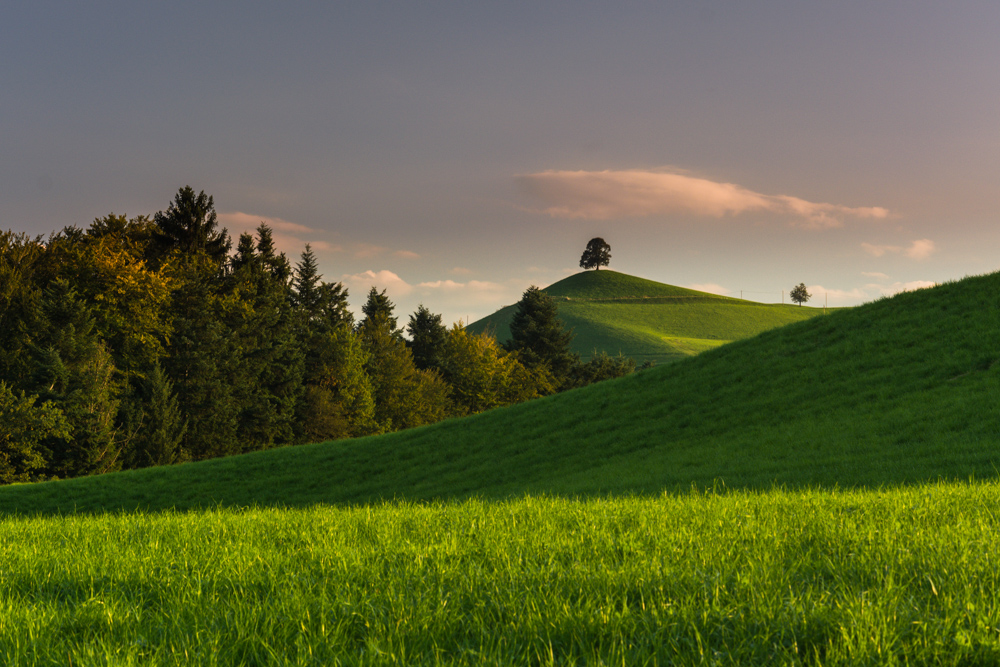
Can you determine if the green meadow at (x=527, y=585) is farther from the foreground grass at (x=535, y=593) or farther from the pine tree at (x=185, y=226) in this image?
the pine tree at (x=185, y=226)

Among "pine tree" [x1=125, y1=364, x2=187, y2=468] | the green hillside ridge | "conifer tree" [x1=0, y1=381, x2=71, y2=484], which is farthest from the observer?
"pine tree" [x1=125, y1=364, x2=187, y2=468]

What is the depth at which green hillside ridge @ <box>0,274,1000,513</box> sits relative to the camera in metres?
17.2

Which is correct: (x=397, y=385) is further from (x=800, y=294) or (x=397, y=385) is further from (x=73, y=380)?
(x=800, y=294)

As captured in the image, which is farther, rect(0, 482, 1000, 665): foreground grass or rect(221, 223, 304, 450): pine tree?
rect(221, 223, 304, 450): pine tree

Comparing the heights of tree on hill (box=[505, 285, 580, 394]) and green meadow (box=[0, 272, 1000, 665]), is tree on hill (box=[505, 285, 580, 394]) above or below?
above

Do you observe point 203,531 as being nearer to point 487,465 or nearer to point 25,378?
point 487,465

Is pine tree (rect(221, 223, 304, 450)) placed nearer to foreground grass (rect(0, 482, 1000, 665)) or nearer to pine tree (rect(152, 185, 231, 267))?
pine tree (rect(152, 185, 231, 267))

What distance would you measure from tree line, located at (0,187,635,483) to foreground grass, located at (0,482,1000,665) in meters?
41.2

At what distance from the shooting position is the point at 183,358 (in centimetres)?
5081

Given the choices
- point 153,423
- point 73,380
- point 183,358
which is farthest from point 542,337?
point 73,380

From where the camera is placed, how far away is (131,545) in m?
6.27

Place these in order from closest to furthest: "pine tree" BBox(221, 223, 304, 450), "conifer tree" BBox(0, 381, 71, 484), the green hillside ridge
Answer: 1. the green hillside ridge
2. "conifer tree" BBox(0, 381, 71, 484)
3. "pine tree" BBox(221, 223, 304, 450)

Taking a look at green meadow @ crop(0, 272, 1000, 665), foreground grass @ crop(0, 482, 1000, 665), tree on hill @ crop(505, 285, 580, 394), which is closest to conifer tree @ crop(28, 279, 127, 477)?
green meadow @ crop(0, 272, 1000, 665)

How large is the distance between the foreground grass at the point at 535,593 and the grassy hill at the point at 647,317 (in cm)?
10998
